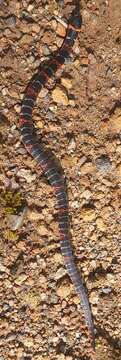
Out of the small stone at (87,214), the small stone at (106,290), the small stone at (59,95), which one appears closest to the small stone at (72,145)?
the small stone at (59,95)

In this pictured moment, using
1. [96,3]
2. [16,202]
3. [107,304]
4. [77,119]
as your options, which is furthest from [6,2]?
[107,304]

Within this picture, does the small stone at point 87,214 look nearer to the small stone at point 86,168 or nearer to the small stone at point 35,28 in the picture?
the small stone at point 86,168

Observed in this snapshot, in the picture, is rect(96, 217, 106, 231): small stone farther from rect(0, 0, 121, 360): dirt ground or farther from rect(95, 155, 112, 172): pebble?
rect(95, 155, 112, 172): pebble

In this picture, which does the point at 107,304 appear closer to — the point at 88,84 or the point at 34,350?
the point at 34,350

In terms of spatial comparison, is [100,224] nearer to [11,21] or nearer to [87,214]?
[87,214]

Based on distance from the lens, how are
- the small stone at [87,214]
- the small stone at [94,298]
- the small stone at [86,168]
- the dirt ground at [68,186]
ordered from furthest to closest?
the small stone at [86,168] → the small stone at [87,214] → the small stone at [94,298] → the dirt ground at [68,186]

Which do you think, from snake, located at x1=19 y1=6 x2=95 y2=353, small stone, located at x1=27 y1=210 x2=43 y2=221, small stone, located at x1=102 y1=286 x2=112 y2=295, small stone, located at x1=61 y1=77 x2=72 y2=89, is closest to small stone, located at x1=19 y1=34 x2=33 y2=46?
snake, located at x1=19 y1=6 x2=95 y2=353

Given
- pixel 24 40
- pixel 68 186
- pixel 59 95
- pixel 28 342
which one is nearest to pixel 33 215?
pixel 68 186
